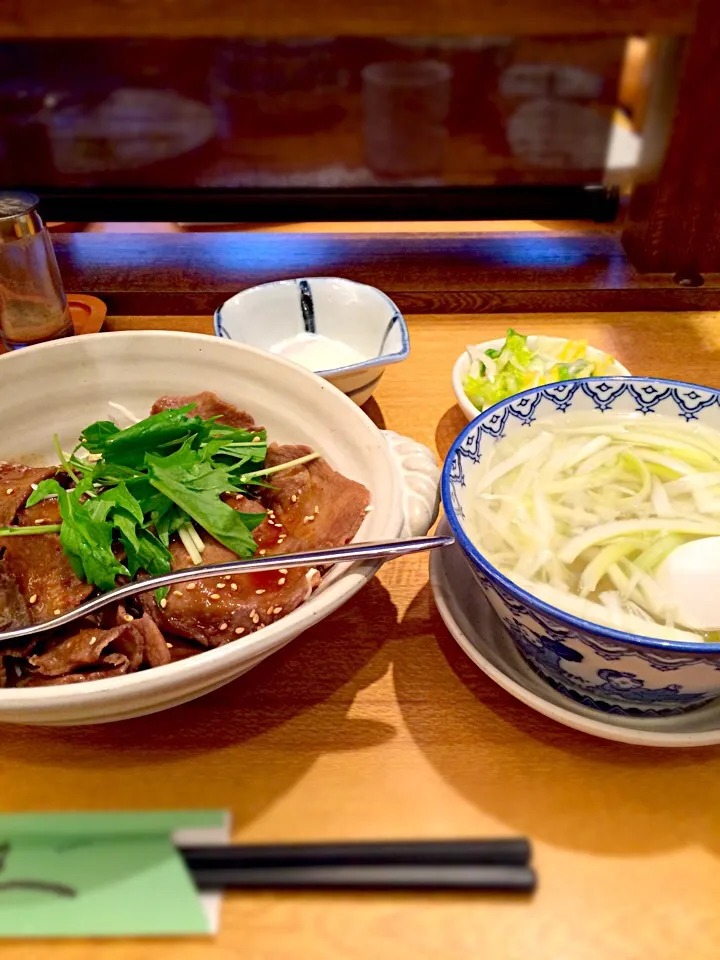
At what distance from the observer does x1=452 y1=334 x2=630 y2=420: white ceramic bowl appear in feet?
4.57

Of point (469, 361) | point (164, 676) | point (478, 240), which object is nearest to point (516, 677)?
point (164, 676)

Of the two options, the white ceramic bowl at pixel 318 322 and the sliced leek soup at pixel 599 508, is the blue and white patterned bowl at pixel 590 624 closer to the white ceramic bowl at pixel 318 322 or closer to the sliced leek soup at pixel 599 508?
the sliced leek soup at pixel 599 508

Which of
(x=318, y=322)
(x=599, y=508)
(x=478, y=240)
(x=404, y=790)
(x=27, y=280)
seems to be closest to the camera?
(x=404, y=790)

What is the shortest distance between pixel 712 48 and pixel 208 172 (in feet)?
7.17

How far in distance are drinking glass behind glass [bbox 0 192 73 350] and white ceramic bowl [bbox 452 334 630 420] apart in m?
0.86

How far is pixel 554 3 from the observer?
5.39ft

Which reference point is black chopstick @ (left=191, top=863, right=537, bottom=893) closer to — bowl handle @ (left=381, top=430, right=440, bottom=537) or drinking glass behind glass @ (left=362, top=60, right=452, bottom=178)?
bowl handle @ (left=381, top=430, right=440, bottom=537)

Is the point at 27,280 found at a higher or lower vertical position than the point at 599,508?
higher

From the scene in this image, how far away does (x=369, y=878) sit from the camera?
0.73 metres

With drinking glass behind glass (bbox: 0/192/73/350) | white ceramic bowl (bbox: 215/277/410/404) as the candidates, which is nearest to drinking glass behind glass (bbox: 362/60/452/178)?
white ceramic bowl (bbox: 215/277/410/404)

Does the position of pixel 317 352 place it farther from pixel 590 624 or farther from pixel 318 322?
pixel 590 624

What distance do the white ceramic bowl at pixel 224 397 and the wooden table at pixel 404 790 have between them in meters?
0.10

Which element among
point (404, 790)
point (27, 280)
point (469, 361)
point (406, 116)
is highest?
point (406, 116)

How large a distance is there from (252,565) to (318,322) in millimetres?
887
